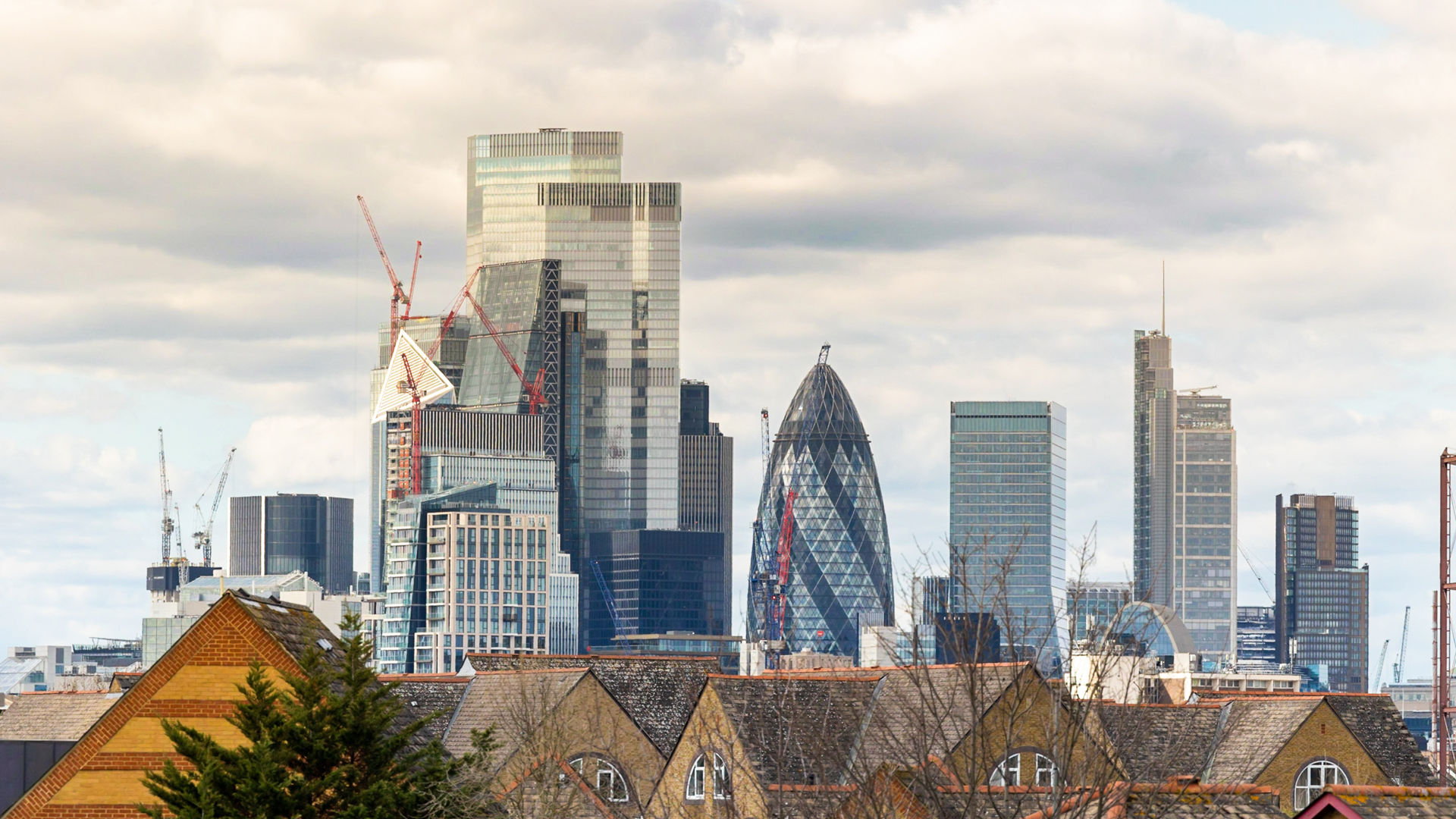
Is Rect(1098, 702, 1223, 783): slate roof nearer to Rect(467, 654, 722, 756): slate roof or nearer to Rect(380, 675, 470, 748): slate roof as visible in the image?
Rect(467, 654, 722, 756): slate roof

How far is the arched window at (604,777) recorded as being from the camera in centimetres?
6900

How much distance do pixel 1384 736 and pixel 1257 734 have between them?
540 cm

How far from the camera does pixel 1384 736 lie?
80.1 m

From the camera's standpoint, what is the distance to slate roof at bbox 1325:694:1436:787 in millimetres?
78688

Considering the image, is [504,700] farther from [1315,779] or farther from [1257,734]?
[1315,779]

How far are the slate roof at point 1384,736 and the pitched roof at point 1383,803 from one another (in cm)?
4591

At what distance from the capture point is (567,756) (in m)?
69.8

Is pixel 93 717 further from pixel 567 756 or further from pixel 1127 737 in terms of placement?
pixel 1127 737

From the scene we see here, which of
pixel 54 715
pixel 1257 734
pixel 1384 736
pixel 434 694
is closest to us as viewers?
pixel 54 715

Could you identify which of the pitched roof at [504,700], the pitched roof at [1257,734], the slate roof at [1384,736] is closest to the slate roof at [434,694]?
the pitched roof at [504,700]

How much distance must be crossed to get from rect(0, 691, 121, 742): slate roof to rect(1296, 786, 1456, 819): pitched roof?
A: 4032 centimetres

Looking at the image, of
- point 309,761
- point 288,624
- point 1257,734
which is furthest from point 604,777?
point 309,761

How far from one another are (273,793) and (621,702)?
3731cm

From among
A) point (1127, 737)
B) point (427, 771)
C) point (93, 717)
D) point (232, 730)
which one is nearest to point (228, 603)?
point (232, 730)
